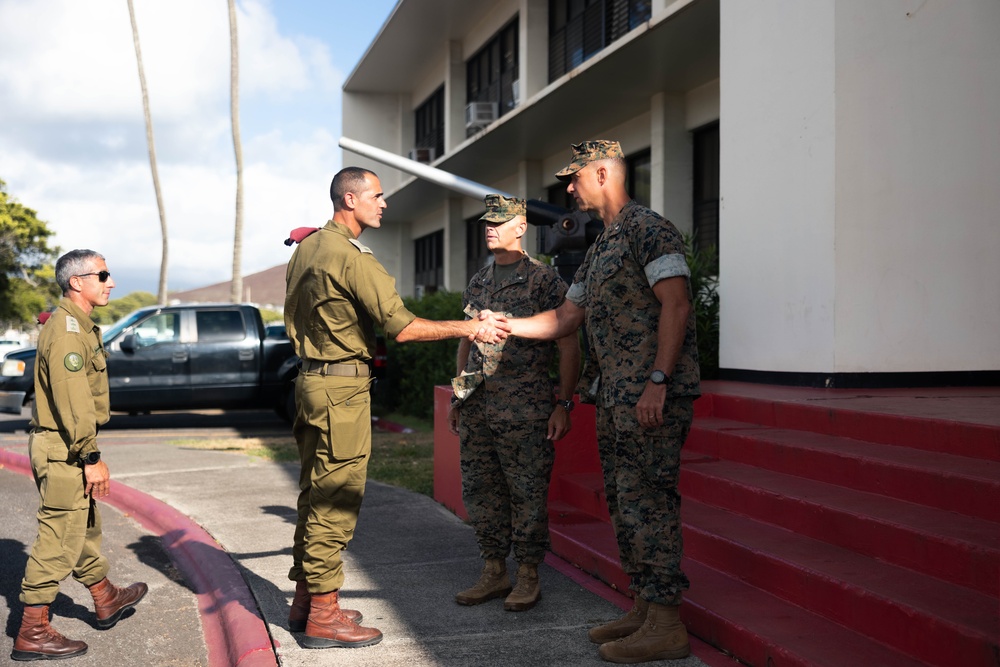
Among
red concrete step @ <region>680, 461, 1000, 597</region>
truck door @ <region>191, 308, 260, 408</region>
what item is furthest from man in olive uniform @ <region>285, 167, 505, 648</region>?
truck door @ <region>191, 308, 260, 408</region>

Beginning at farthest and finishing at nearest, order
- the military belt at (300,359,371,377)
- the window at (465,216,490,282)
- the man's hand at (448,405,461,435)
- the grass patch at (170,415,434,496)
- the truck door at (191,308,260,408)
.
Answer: the window at (465,216,490,282) → the truck door at (191,308,260,408) → the grass patch at (170,415,434,496) → the man's hand at (448,405,461,435) → the military belt at (300,359,371,377)

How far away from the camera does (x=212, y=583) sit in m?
5.23

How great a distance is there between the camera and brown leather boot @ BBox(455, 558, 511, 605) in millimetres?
4703

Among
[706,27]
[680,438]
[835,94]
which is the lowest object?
[680,438]

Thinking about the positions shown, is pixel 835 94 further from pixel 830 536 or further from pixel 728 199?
pixel 830 536

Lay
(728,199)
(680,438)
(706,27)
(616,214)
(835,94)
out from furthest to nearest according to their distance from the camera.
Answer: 1. (706,27)
2. (728,199)
3. (835,94)
4. (616,214)
5. (680,438)

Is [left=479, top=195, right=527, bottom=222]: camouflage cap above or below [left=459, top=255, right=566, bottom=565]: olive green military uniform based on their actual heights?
above

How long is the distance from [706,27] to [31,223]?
3615cm

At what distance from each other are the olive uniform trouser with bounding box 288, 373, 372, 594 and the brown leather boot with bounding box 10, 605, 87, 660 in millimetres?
1181

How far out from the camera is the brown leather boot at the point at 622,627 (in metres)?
4.05

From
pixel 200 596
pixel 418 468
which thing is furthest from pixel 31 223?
pixel 200 596

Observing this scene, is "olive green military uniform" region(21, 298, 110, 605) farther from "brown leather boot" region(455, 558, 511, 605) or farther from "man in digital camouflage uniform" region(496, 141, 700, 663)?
"man in digital camouflage uniform" region(496, 141, 700, 663)

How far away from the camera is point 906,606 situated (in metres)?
3.36

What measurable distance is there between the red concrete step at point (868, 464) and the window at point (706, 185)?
21.7 feet
